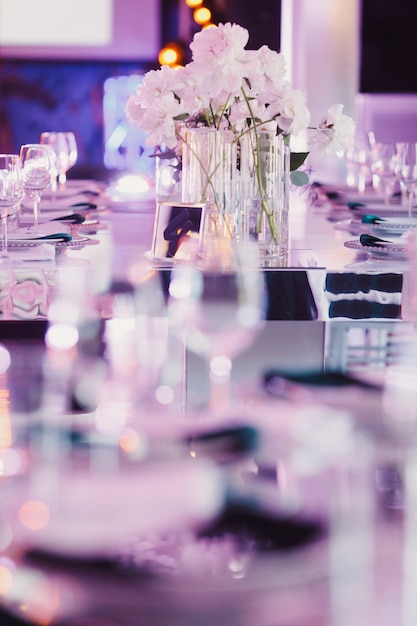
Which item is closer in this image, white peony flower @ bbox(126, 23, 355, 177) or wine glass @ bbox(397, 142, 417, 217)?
white peony flower @ bbox(126, 23, 355, 177)

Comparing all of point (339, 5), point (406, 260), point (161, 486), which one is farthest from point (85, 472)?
point (339, 5)

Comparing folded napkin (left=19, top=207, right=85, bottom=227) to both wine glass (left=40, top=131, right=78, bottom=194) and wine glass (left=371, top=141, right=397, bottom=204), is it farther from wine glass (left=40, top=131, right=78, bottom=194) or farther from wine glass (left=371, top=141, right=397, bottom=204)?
wine glass (left=371, top=141, right=397, bottom=204)

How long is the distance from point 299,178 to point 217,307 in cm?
45

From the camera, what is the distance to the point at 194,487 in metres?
0.77

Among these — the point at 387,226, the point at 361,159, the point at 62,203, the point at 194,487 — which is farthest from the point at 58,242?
the point at 361,159

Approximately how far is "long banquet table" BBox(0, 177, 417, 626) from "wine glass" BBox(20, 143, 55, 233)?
62 centimetres

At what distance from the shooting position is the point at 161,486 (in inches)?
30.0

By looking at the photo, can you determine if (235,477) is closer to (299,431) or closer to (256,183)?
(299,431)

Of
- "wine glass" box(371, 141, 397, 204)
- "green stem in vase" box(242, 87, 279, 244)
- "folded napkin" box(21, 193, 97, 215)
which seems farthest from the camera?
"wine glass" box(371, 141, 397, 204)

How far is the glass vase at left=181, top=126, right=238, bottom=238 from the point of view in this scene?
1771 millimetres

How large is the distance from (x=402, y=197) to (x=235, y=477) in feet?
7.40

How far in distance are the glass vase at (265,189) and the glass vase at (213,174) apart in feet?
0.08

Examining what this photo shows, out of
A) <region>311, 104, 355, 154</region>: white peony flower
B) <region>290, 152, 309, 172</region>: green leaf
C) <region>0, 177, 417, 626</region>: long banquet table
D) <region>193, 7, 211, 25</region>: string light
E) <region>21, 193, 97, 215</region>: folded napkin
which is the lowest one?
<region>0, 177, 417, 626</region>: long banquet table

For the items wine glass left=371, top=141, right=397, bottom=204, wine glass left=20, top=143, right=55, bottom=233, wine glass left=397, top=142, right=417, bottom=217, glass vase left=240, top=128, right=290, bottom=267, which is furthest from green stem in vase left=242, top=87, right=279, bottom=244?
wine glass left=371, top=141, right=397, bottom=204
